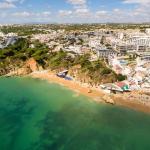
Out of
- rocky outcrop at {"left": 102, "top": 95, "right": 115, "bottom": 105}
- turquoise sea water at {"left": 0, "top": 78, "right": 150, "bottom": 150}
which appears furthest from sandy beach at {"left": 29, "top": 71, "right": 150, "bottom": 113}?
turquoise sea water at {"left": 0, "top": 78, "right": 150, "bottom": 150}

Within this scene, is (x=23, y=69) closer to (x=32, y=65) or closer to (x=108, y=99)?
(x=32, y=65)

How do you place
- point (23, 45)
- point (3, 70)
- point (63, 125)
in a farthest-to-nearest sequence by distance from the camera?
point (23, 45), point (3, 70), point (63, 125)

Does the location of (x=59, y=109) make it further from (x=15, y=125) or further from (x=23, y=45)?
(x=23, y=45)

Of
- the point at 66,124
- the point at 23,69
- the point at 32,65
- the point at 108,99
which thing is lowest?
the point at 66,124

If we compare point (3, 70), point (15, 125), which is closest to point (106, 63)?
point (3, 70)

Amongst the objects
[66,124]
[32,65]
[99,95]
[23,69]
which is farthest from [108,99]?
[32,65]
